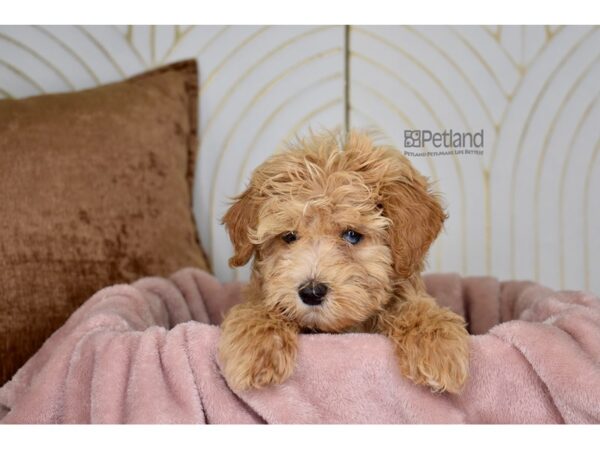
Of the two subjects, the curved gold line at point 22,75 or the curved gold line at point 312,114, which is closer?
the curved gold line at point 22,75

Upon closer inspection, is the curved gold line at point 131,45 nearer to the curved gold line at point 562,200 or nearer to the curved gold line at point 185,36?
the curved gold line at point 185,36

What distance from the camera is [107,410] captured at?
193 cm

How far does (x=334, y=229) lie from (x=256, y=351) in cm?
48

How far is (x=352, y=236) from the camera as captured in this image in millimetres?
2125

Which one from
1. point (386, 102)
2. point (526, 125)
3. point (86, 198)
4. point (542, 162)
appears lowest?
point (86, 198)

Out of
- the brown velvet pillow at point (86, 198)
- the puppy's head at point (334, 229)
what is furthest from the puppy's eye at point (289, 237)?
the brown velvet pillow at point (86, 198)

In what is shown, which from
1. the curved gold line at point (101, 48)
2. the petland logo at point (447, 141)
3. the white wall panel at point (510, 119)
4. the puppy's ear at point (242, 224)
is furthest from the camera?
the curved gold line at point (101, 48)

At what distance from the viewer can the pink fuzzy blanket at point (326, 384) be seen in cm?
188

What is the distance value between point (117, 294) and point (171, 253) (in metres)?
0.66

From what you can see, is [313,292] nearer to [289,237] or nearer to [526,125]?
[289,237]

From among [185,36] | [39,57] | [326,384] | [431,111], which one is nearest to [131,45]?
[185,36]

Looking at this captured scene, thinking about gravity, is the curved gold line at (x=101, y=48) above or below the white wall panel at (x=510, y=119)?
above

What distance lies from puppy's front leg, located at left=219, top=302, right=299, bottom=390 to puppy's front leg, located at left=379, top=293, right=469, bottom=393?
1.01 feet
